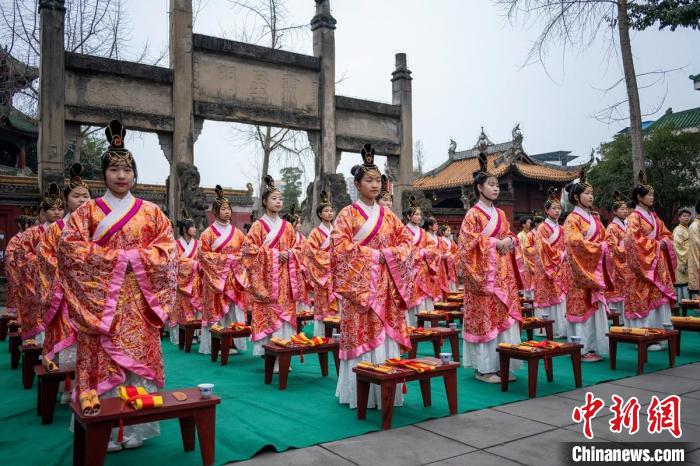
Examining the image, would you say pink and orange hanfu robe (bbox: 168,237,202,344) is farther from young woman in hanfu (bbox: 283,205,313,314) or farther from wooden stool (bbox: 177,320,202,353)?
young woman in hanfu (bbox: 283,205,313,314)

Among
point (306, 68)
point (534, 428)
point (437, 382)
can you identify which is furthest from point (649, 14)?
point (534, 428)

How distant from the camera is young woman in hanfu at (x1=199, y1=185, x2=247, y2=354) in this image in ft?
30.1

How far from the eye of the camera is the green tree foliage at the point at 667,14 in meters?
12.3

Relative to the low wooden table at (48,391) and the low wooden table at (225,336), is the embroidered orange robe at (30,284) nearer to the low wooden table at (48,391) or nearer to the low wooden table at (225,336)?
the low wooden table at (225,336)

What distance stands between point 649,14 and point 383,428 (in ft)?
41.3

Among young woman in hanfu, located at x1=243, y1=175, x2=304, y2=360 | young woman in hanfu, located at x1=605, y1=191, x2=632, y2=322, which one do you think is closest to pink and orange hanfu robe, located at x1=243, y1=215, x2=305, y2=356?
young woman in hanfu, located at x1=243, y1=175, x2=304, y2=360

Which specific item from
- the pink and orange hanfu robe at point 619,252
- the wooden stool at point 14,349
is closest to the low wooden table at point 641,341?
the pink and orange hanfu robe at point 619,252

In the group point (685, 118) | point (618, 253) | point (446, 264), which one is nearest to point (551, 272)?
point (618, 253)

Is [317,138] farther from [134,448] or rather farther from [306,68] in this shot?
[134,448]

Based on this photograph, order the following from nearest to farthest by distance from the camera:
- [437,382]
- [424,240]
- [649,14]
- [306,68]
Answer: [437,382] < [424,240] < [649,14] < [306,68]

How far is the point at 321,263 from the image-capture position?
10.1 metres

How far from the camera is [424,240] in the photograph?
1146cm

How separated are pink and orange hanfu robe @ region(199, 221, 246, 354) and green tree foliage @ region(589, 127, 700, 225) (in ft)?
57.2

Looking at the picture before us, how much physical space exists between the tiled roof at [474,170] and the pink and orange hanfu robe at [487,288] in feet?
74.1
